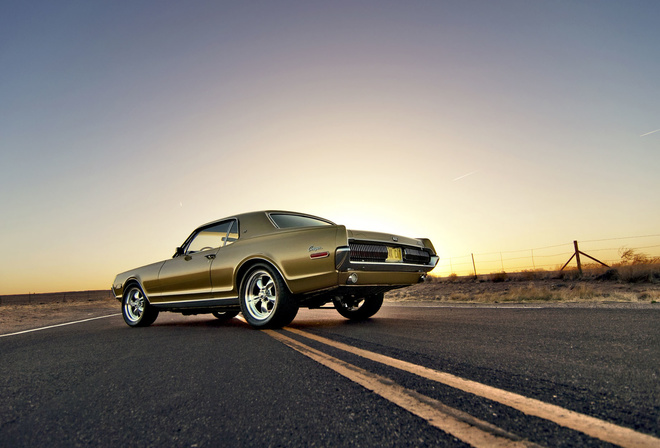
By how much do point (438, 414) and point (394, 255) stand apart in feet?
13.1

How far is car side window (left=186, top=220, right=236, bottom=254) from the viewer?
6703 millimetres

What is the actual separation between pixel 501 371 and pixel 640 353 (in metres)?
1.28

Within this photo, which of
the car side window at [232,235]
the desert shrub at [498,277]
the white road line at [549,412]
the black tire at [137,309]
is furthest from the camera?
the desert shrub at [498,277]

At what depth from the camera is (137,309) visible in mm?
8141

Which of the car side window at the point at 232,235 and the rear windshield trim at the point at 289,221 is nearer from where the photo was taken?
the rear windshield trim at the point at 289,221

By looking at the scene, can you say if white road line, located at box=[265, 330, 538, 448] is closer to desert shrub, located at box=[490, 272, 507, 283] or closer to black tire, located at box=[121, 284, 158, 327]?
black tire, located at box=[121, 284, 158, 327]

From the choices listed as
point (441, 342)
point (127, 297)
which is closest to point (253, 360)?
point (441, 342)

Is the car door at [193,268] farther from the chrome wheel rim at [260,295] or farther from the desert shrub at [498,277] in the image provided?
the desert shrub at [498,277]

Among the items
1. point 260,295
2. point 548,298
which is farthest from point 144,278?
point 548,298

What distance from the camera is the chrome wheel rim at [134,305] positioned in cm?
807

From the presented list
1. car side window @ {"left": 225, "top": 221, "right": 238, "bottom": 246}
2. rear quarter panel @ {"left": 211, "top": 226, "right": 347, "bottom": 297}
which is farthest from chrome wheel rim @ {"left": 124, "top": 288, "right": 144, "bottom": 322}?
rear quarter panel @ {"left": 211, "top": 226, "right": 347, "bottom": 297}

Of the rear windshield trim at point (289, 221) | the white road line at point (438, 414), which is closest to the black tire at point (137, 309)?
the rear windshield trim at point (289, 221)

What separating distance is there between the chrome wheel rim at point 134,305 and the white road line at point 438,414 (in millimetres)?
6353

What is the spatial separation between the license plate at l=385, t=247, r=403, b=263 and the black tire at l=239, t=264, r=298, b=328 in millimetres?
1429
